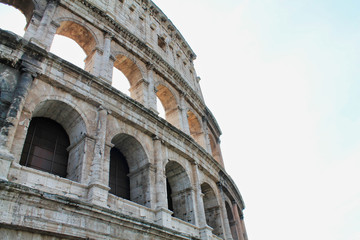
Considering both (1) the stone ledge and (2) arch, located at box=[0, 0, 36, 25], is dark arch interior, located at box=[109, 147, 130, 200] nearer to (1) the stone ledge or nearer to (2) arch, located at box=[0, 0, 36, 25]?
(1) the stone ledge

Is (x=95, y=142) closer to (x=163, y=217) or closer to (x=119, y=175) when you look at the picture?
(x=119, y=175)

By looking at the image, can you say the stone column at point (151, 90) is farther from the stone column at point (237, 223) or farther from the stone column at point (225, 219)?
→ the stone column at point (237, 223)

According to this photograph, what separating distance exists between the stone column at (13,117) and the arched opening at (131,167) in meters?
3.39

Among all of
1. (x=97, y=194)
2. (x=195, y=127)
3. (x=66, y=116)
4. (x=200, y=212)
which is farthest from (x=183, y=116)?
(x=97, y=194)

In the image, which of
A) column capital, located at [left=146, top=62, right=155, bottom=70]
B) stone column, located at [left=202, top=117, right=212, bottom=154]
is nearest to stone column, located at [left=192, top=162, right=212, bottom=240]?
stone column, located at [left=202, top=117, right=212, bottom=154]

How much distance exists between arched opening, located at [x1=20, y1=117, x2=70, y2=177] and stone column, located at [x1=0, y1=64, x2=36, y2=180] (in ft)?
4.60

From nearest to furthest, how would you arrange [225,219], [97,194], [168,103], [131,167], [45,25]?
[97,194] → [45,25] → [131,167] → [225,219] → [168,103]

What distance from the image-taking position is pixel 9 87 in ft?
25.7

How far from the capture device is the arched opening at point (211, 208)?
1330 centimetres

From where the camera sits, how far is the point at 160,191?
9938mm

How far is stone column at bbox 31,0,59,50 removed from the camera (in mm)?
9556

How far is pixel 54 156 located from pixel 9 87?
238cm

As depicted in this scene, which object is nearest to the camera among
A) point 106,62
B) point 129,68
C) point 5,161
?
point 5,161

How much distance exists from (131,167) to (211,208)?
16.3 feet
